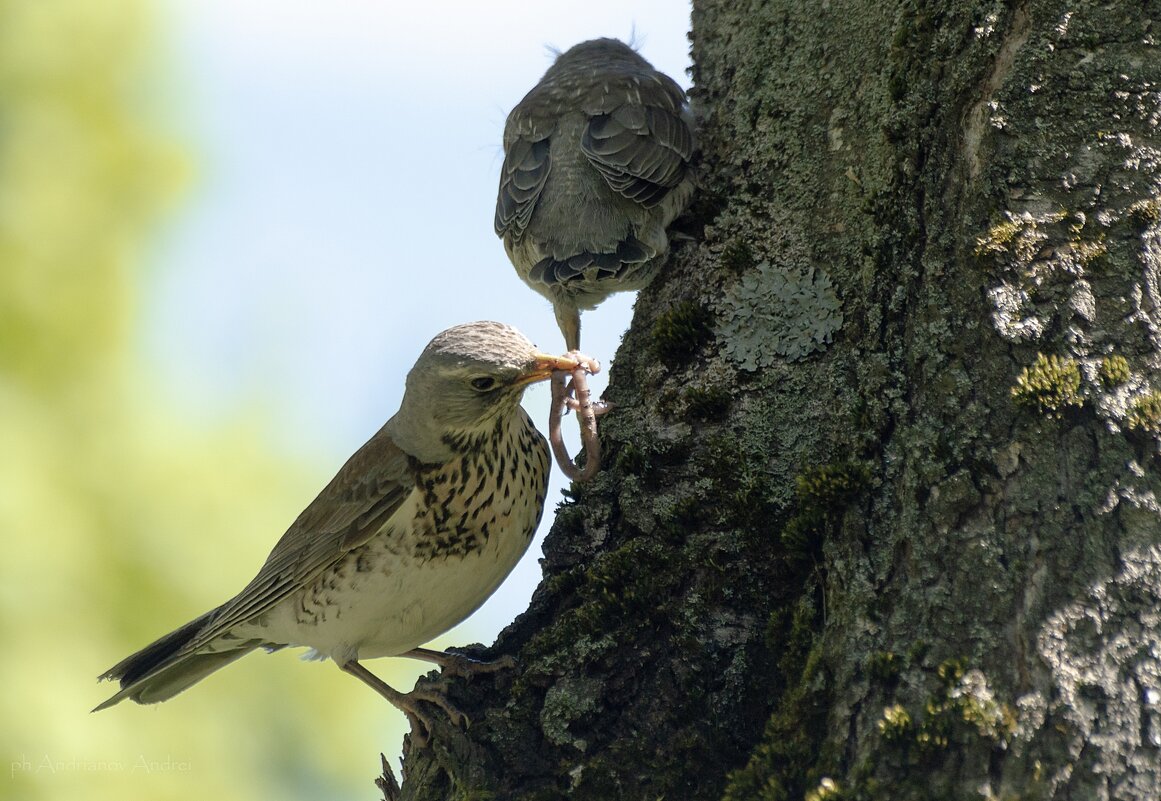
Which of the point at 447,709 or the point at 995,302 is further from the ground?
the point at 995,302

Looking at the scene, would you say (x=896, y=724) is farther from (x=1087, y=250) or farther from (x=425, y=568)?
(x=425, y=568)

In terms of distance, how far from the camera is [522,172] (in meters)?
5.23

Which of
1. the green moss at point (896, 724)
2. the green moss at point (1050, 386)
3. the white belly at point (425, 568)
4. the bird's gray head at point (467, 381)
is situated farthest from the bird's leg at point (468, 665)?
the green moss at point (1050, 386)

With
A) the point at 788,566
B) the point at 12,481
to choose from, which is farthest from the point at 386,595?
the point at 12,481

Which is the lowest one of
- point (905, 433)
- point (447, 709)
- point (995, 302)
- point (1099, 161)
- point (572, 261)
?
point (447, 709)

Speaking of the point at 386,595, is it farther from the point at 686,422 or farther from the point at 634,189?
the point at 634,189

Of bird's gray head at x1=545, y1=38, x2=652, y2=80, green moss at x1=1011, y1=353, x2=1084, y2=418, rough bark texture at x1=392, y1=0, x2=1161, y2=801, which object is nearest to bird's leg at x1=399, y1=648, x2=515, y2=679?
rough bark texture at x1=392, y1=0, x2=1161, y2=801

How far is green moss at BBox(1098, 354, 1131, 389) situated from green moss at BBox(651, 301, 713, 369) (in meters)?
1.35

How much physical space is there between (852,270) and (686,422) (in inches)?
26.3

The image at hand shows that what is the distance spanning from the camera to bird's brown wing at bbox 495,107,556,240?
5.10 metres

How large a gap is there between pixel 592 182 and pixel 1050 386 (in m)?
2.66

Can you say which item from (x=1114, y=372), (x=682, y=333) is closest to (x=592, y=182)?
(x=682, y=333)

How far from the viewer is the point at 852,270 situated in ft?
11.3

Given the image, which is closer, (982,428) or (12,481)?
(982,428)
